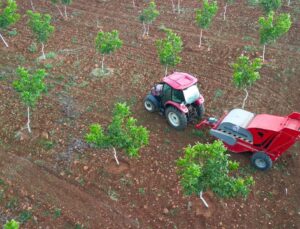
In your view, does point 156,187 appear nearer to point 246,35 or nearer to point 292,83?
point 292,83

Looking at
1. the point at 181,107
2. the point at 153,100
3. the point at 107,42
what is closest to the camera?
the point at 181,107

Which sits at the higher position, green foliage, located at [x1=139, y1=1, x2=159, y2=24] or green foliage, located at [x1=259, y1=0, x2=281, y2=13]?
green foliage, located at [x1=259, y1=0, x2=281, y2=13]

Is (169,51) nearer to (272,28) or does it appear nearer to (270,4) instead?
(272,28)

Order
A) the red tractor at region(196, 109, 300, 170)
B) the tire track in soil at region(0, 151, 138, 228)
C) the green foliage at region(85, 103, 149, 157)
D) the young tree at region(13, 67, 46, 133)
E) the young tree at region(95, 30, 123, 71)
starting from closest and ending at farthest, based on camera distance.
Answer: the green foliage at region(85, 103, 149, 157) → the tire track in soil at region(0, 151, 138, 228) → the red tractor at region(196, 109, 300, 170) → the young tree at region(13, 67, 46, 133) → the young tree at region(95, 30, 123, 71)

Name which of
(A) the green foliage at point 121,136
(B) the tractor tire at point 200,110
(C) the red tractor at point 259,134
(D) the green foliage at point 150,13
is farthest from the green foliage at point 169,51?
(A) the green foliage at point 121,136

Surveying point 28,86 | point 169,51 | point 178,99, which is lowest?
point 178,99

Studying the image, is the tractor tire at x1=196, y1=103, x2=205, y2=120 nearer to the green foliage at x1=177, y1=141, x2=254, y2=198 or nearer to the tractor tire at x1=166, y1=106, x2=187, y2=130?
the tractor tire at x1=166, y1=106, x2=187, y2=130

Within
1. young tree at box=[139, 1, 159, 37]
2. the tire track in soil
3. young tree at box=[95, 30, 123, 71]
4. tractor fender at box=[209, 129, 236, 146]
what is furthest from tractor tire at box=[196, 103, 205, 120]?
young tree at box=[139, 1, 159, 37]

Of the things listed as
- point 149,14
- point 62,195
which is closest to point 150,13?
point 149,14
